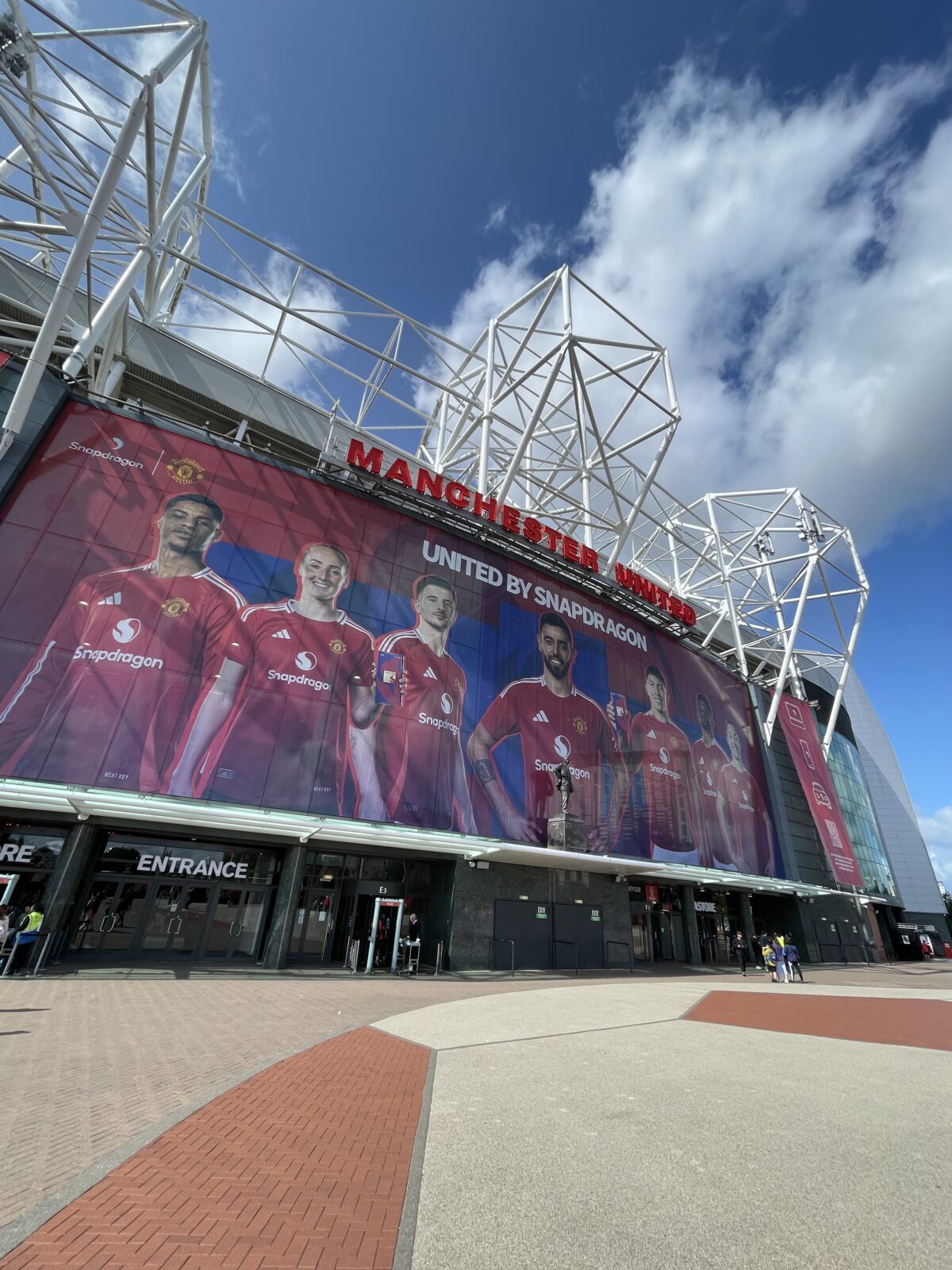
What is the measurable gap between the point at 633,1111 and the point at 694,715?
30.9 m

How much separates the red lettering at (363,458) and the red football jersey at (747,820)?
27092 mm

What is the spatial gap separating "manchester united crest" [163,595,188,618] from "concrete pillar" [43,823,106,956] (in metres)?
6.68

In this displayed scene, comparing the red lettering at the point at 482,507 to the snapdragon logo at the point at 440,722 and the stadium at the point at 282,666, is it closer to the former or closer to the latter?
the stadium at the point at 282,666

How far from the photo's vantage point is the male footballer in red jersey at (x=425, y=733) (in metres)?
20.2

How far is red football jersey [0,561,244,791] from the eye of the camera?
15.4 m

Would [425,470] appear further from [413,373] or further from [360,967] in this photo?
[360,967]

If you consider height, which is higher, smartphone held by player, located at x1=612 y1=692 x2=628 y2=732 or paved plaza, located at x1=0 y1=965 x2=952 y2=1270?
smartphone held by player, located at x1=612 y1=692 x2=628 y2=732

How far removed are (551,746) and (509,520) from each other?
11.5m

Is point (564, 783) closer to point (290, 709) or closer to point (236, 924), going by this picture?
point (290, 709)

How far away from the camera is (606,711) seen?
2864 centimetres

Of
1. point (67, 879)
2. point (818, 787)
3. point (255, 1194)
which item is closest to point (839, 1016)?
point (255, 1194)

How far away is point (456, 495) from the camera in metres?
26.8

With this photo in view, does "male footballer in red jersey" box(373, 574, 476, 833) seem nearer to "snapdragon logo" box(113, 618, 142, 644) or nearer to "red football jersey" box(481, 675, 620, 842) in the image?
"red football jersey" box(481, 675, 620, 842)

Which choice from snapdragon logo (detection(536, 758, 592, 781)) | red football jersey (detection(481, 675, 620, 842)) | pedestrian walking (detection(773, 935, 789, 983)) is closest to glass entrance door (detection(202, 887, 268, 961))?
red football jersey (detection(481, 675, 620, 842))
